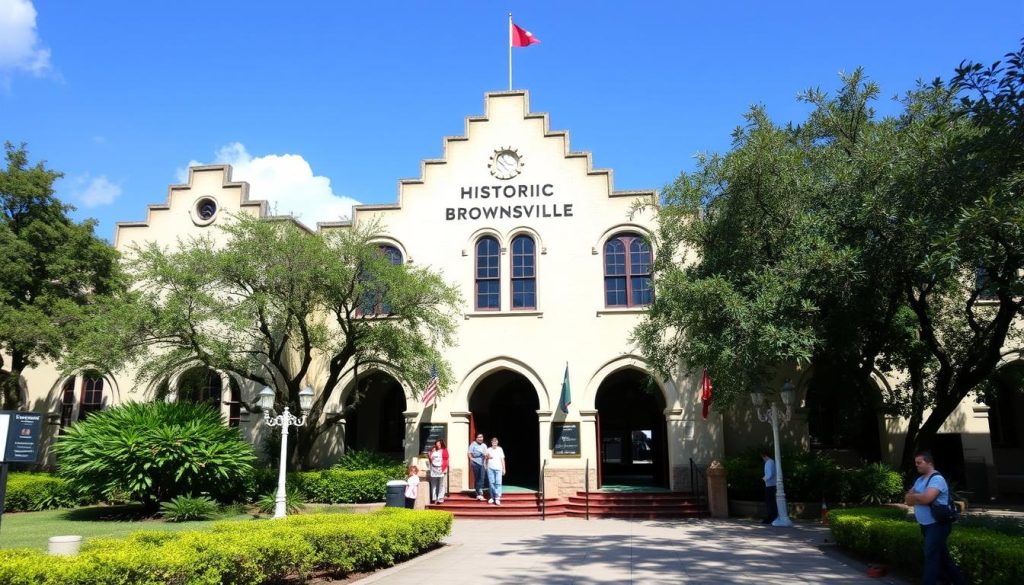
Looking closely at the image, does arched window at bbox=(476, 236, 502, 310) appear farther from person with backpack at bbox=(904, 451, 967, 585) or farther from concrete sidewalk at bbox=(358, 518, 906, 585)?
person with backpack at bbox=(904, 451, 967, 585)

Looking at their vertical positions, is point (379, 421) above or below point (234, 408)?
below

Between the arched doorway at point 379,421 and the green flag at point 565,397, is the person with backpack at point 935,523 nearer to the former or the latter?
the green flag at point 565,397

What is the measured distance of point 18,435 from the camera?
9.46 m

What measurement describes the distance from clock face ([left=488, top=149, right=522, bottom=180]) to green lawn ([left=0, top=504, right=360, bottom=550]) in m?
10.4

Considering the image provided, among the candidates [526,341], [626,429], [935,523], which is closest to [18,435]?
[935,523]

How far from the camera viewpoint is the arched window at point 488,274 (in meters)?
21.4

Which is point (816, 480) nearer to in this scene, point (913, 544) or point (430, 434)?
point (913, 544)

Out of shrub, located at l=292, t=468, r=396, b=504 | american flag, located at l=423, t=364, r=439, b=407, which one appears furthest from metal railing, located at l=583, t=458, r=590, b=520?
shrub, located at l=292, t=468, r=396, b=504

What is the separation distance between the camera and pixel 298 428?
19.3 m

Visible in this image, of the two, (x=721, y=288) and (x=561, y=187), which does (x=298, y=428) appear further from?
(x=721, y=288)

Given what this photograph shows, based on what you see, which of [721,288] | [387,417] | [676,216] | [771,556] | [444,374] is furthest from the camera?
[387,417]

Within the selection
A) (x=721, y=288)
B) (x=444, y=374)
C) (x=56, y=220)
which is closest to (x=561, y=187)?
(x=444, y=374)

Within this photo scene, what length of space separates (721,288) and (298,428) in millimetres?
11421

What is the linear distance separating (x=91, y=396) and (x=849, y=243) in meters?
22.7
